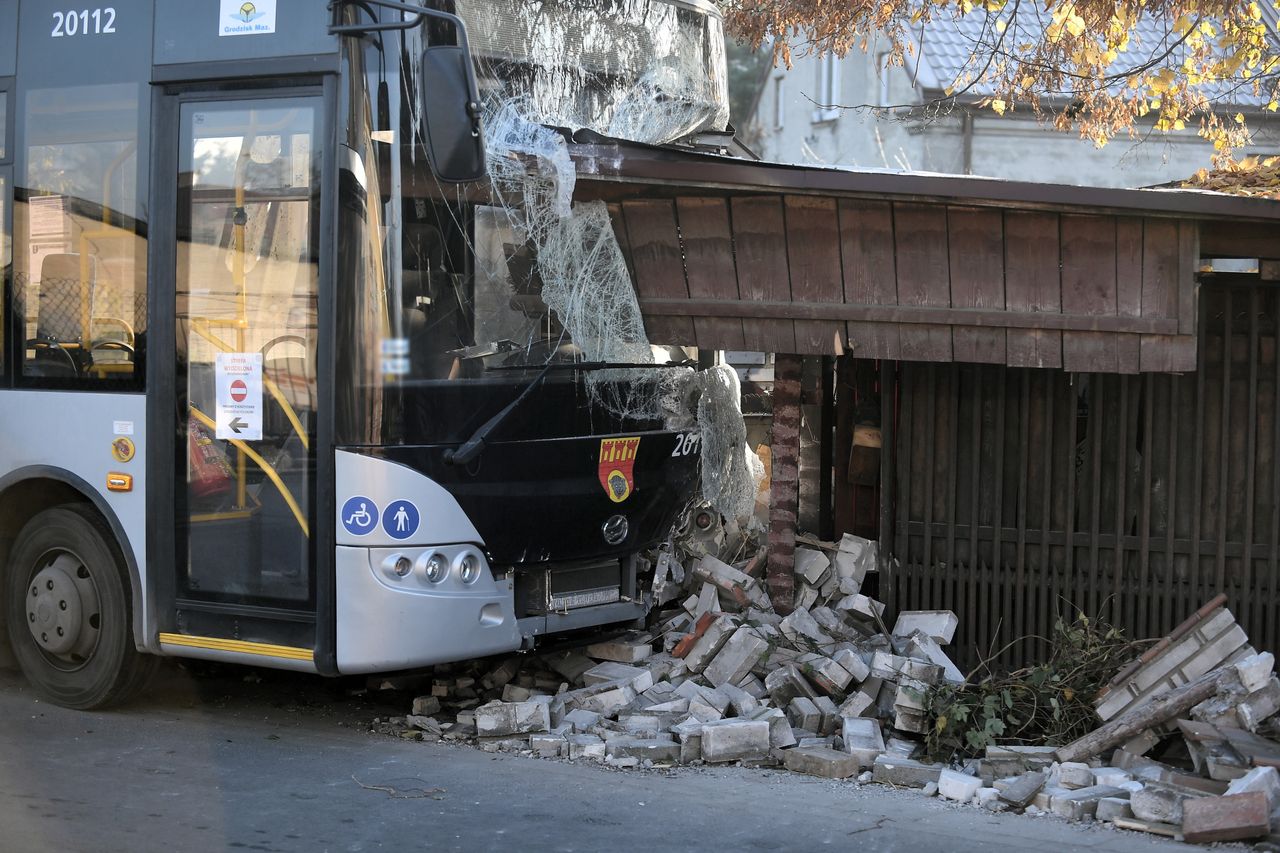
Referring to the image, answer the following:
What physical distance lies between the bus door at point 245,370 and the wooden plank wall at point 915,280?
1762 mm

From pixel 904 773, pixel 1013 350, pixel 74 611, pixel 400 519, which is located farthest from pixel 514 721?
pixel 1013 350

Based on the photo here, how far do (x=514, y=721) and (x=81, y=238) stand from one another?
125 inches

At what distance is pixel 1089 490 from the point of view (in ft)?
23.7

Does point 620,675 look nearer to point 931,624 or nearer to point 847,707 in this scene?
point 847,707

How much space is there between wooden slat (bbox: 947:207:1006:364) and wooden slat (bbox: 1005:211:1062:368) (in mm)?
43

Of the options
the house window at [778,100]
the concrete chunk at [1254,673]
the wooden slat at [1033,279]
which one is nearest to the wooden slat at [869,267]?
the wooden slat at [1033,279]

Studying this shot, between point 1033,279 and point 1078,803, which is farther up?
point 1033,279

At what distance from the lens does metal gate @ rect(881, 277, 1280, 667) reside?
6.89 m

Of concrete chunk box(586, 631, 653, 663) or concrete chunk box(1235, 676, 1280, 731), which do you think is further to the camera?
concrete chunk box(586, 631, 653, 663)

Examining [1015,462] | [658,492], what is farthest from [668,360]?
[1015,462]

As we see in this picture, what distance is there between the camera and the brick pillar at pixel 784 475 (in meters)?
7.64

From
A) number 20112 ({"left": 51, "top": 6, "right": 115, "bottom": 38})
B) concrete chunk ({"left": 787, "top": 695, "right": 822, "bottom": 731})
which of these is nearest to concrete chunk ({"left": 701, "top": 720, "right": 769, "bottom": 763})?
concrete chunk ({"left": 787, "top": 695, "right": 822, "bottom": 731})

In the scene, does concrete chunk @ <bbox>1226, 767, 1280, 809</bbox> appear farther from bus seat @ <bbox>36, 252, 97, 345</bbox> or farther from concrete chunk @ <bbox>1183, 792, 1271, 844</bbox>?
bus seat @ <bbox>36, 252, 97, 345</bbox>

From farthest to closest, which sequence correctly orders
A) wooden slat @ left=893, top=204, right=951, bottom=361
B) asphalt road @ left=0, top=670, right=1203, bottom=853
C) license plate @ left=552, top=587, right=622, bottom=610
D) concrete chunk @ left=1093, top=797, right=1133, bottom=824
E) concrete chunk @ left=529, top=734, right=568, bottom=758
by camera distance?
wooden slat @ left=893, top=204, right=951, bottom=361 < license plate @ left=552, top=587, right=622, bottom=610 < concrete chunk @ left=529, top=734, right=568, bottom=758 < concrete chunk @ left=1093, top=797, right=1133, bottom=824 < asphalt road @ left=0, top=670, right=1203, bottom=853
